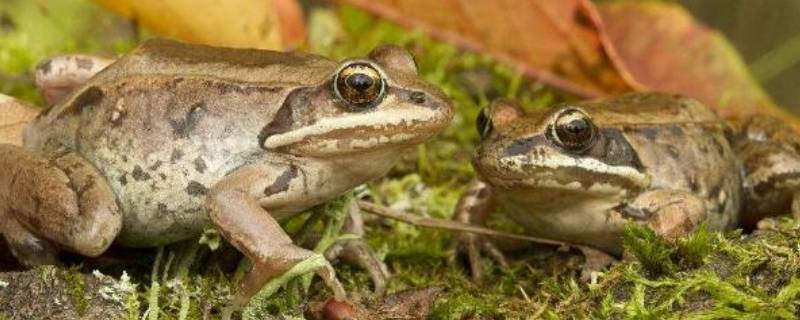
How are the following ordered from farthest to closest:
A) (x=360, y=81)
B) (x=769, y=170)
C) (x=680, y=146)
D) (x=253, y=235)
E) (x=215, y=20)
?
(x=215, y=20) → (x=769, y=170) → (x=680, y=146) → (x=360, y=81) → (x=253, y=235)

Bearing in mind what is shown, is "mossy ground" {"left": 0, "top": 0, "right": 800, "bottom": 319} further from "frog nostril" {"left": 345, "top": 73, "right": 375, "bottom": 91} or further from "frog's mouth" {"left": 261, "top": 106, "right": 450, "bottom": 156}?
A: "frog nostril" {"left": 345, "top": 73, "right": 375, "bottom": 91}

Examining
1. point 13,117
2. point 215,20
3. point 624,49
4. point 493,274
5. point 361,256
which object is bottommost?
point 493,274

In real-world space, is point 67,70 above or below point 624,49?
below

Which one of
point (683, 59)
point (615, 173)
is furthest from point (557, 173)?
point (683, 59)

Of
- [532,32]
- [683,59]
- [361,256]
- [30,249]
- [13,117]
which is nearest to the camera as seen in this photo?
[30,249]

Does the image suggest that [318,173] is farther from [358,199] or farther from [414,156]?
[414,156]

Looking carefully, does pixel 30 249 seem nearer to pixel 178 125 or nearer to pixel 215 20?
pixel 178 125
